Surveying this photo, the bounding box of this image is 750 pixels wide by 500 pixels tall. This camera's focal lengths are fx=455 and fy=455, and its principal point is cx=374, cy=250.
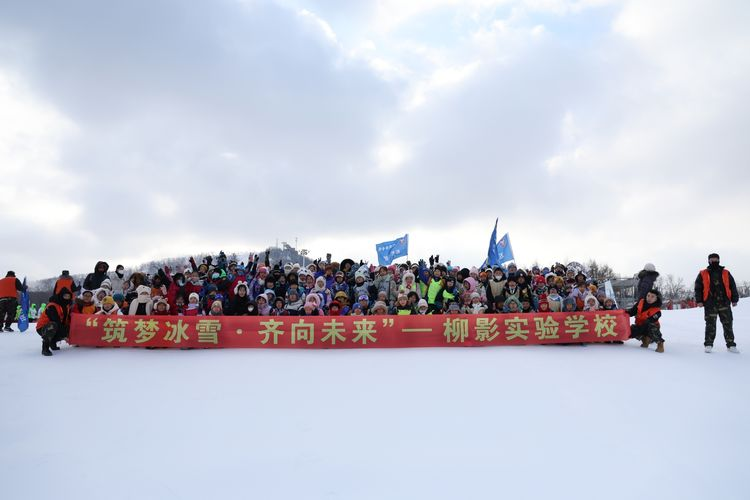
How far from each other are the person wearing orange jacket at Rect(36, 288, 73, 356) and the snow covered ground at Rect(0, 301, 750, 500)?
26.5 inches

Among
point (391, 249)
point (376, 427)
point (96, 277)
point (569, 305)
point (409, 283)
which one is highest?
point (391, 249)

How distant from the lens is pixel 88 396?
5.64 metres

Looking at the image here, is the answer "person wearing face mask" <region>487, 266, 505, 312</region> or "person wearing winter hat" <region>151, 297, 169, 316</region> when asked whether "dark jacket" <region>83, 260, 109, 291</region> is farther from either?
"person wearing face mask" <region>487, 266, 505, 312</region>

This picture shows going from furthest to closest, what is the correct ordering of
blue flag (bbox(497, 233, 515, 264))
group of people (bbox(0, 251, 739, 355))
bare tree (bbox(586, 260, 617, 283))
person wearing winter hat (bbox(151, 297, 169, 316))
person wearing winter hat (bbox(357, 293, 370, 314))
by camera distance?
bare tree (bbox(586, 260, 617, 283)) < blue flag (bbox(497, 233, 515, 264)) < person wearing winter hat (bbox(357, 293, 370, 314)) < person wearing winter hat (bbox(151, 297, 169, 316)) < group of people (bbox(0, 251, 739, 355))

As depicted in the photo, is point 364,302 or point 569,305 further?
Answer: point 364,302

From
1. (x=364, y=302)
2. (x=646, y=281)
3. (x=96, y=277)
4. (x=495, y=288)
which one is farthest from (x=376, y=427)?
(x=96, y=277)

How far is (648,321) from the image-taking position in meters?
8.19

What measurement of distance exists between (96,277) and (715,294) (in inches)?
483

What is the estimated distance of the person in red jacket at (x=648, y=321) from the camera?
807 cm

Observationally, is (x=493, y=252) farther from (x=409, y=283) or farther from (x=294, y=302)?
(x=294, y=302)

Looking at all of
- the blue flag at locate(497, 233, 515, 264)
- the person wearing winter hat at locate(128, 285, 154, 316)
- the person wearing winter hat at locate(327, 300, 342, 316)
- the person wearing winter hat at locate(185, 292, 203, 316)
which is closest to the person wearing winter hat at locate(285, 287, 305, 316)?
the person wearing winter hat at locate(327, 300, 342, 316)

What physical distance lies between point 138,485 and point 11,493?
95 centimetres

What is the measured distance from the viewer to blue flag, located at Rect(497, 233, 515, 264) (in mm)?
16531

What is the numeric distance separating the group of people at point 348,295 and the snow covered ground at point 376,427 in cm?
107
